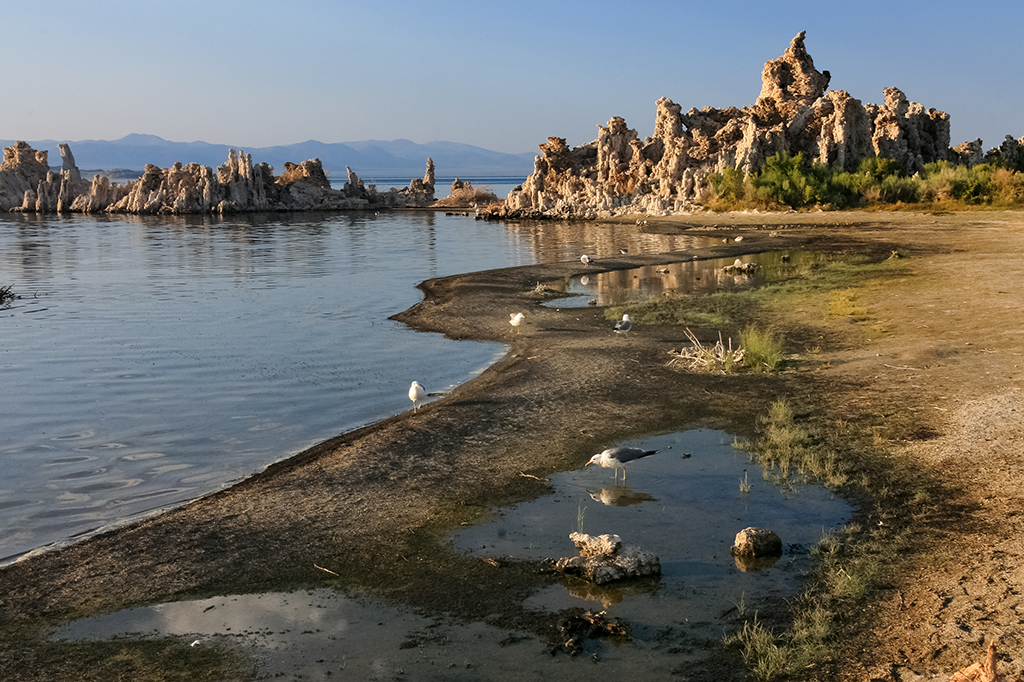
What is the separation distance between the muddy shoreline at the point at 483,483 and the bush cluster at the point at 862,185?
1773 inches

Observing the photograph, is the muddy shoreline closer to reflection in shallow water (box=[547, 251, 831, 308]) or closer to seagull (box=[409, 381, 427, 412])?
seagull (box=[409, 381, 427, 412])

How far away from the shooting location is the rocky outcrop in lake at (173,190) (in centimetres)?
11425

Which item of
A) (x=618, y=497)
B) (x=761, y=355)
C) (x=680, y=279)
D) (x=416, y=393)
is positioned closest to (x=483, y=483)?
(x=618, y=497)

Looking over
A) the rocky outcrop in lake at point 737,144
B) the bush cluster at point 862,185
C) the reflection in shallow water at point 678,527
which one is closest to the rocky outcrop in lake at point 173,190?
the rocky outcrop in lake at point 737,144

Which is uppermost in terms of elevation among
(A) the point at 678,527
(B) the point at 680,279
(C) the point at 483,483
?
(B) the point at 680,279

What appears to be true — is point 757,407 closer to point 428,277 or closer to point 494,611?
point 494,611

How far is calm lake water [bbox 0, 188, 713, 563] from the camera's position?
13.6 meters

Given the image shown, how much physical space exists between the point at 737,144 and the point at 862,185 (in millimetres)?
14529

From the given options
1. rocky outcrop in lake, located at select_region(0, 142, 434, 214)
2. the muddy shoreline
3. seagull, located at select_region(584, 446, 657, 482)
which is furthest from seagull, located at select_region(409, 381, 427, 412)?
rocky outcrop in lake, located at select_region(0, 142, 434, 214)

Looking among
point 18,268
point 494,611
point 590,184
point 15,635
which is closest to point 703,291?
point 494,611

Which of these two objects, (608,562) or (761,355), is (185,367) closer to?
(761,355)

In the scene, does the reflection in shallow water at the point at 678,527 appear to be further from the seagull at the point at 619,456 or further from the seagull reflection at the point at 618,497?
the seagull at the point at 619,456

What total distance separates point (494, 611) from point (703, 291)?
83.8 ft

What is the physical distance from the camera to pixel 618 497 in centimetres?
1173
